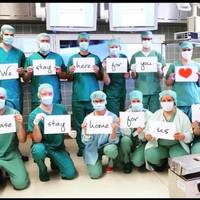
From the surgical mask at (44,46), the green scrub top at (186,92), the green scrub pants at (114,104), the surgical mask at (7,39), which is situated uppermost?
the surgical mask at (7,39)

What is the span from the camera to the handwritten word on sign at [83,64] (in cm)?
274

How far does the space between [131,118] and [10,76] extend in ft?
3.64

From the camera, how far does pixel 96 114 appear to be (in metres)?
2.43

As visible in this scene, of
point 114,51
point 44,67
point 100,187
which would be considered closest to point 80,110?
point 44,67

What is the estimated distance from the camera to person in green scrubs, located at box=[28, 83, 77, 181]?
7.59 feet

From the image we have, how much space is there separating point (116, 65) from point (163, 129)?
78cm

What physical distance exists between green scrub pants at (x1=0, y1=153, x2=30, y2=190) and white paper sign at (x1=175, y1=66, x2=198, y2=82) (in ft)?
4.97

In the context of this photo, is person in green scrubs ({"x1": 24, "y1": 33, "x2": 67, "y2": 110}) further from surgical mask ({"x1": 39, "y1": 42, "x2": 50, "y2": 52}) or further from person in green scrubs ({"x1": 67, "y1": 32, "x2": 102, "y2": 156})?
person in green scrubs ({"x1": 67, "y1": 32, "x2": 102, "y2": 156})

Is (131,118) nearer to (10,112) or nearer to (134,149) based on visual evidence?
(134,149)

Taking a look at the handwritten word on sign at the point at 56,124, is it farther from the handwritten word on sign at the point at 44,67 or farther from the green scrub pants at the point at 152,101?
the green scrub pants at the point at 152,101

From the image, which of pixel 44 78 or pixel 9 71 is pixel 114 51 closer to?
pixel 44 78

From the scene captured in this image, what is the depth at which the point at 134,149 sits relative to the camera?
2529mm

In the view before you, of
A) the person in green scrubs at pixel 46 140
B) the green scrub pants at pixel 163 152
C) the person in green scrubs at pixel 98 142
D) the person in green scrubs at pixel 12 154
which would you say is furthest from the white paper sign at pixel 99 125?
the person in green scrubs at pixel 12 154

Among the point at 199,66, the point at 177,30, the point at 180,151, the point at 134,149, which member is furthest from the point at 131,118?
the point at 177,30
